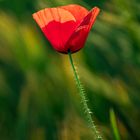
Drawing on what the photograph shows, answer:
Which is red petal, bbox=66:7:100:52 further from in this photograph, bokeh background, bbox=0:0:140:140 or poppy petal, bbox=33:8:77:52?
bokeh background, bbox=0:0:140:140

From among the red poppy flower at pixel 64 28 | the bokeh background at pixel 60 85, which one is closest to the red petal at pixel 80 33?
the red poppy flower at pixel 64 28

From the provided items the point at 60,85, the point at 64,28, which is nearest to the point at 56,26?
the point at 64,28

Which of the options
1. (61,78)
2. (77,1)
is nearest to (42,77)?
(61,78)

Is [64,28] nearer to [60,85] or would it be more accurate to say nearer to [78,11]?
[78,11]

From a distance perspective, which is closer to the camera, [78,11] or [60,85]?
[78,11]

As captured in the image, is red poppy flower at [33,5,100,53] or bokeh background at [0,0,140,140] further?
bokeh background at [0,0,140,140]

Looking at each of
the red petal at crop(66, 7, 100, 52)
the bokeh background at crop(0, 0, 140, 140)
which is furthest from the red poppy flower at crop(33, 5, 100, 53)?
the bokeh background at crop(0, 0, 140, 140)

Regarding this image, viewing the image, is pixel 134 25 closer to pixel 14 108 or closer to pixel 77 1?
pixel 77 1
